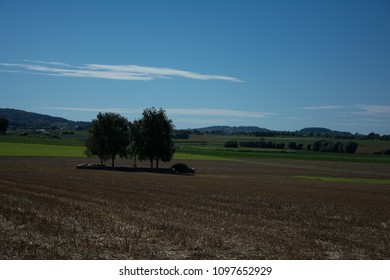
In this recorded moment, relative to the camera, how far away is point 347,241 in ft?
43.8

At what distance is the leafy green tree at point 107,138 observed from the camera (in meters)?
66.9

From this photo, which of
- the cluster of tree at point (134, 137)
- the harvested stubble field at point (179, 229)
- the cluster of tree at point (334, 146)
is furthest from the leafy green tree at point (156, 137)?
the cluster of tree at point (334, 146)

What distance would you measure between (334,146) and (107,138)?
212 feet

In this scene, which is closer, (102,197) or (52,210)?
(52,210)

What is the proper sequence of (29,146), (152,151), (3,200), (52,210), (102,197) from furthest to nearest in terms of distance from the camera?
(29,146) < (152,151) < (102,197) < (3,200) < (52,210)

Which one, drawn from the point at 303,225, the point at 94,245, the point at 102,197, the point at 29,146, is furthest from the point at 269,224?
the point at 29,146

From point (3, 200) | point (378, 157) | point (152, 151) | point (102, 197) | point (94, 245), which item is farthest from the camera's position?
point (378, 157)

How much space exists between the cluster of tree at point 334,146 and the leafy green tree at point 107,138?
188ft

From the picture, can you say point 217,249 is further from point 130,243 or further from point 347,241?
point 347,241

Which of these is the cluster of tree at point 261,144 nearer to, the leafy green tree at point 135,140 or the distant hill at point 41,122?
the distant hill at point 41,122

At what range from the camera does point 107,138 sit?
66.7 metres

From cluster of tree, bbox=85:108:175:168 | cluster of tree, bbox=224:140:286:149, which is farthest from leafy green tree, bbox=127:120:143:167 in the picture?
cluster of tree, bbox=224:140:286:149

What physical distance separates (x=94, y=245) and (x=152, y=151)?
5517 centimetres

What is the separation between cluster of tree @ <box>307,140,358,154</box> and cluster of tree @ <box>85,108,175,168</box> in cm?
5289
